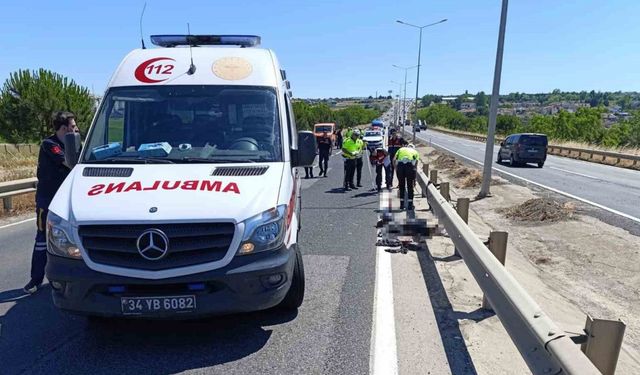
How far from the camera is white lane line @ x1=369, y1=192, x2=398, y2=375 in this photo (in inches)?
141

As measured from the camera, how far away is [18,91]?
42.1 m

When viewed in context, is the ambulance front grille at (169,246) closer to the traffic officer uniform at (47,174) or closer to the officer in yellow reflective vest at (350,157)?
the traffic officer uniform at (47,174)

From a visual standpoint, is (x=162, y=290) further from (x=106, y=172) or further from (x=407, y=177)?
(x=407, y=177)

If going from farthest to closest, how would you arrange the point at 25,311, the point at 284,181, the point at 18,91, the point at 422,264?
the point at 18,91 → the point at 422,264 → the point at 25,311 → the point at 284,181

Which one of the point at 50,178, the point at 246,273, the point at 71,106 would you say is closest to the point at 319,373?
the point at 246,273

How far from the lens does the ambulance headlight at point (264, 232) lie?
11.9ft

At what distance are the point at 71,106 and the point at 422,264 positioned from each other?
44794mm

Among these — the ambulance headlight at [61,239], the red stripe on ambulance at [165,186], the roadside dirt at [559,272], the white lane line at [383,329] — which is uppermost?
the red stripe on ambulance at [165,186]

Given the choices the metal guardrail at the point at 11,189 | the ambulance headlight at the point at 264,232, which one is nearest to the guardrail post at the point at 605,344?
the ambulance headlight at the point at 264,232

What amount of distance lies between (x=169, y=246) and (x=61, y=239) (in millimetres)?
872

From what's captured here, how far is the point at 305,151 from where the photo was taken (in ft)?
16.0

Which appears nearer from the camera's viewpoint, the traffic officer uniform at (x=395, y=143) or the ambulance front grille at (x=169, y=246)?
the ambulance front grille at (x=169, y=246)

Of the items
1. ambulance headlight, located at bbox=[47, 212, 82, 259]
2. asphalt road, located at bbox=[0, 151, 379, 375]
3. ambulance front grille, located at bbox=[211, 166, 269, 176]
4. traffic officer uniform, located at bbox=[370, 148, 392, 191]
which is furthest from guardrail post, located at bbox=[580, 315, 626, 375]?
traffic officer uniform, located at bbox=[370, 148, 392, 191]

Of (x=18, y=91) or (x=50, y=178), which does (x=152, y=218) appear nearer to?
(x=50, y=178)
